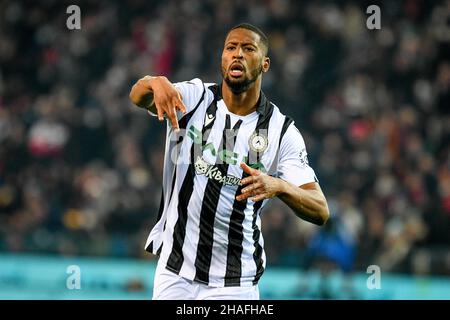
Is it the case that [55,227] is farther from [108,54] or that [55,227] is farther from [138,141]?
[108,54]

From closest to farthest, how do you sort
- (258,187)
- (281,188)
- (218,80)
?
(258,187) → (281,188) → (218,80)

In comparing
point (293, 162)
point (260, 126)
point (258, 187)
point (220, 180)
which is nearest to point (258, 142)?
point (260, 126)

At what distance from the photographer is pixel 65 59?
51.6 ft

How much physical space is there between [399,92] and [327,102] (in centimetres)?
124

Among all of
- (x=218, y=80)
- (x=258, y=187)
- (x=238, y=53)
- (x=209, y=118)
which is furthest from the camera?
(x=218, y=80)

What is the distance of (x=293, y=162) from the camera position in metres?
5.77

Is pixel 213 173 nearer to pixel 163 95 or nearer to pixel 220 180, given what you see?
pixel 220 180

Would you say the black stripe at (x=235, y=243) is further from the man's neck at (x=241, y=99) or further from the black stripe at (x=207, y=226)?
the man's neck at (x=241, y=99)

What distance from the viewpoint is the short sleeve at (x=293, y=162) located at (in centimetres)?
571

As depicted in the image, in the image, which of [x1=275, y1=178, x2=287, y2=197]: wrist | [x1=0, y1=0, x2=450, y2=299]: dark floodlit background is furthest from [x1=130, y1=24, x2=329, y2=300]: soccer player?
[x1=0, y1=0, x2=450, y2=299]: dark floodlit background

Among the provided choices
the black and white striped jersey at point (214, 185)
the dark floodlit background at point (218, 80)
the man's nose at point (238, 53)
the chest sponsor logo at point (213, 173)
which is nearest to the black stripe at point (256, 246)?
the black and white striped jersey at point (214, 185)

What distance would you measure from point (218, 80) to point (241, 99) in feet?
30.3

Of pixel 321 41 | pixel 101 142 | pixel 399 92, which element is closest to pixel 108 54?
pixel 101 142
